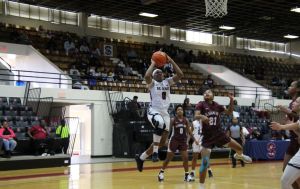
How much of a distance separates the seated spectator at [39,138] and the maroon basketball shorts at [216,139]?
30.8ft

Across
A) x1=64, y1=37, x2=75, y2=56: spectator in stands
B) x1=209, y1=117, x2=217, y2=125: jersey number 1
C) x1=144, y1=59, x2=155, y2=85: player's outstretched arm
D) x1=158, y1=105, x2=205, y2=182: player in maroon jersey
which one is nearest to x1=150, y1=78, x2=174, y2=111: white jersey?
x1=144, y1=59, x2=155, y2=85: player's outstretched arm

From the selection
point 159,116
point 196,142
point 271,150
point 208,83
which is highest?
point 208,83

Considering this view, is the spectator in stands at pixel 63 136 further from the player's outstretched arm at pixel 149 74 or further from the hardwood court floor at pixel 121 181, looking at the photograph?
the player's outstretched arm at pixel 149 74

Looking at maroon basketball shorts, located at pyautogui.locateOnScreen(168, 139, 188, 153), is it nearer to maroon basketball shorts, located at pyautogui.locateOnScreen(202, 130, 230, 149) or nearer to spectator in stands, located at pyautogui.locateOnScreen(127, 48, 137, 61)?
maroon basketball shorts, located at pyautogui.locateOnScreen(202, 130, 230, 149)

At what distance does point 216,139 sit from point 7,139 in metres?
9.23

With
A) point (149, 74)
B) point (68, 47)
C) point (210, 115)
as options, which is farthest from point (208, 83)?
point (210, 115)

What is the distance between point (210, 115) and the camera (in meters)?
8.80

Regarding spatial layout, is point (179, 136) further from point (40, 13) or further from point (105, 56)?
point (40, 13)

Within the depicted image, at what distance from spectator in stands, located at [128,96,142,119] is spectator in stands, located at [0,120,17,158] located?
6.14 meters

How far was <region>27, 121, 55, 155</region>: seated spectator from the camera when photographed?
16828 millimetres

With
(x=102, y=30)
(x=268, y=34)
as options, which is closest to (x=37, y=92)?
(x=102, y=30)

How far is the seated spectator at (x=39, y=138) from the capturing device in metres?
16.8

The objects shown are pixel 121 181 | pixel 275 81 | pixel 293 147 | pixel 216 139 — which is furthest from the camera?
pixel 275 81

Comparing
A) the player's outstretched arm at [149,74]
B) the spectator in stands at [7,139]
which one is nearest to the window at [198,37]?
the spectator in stands at [7,139]
